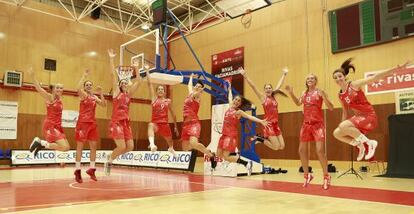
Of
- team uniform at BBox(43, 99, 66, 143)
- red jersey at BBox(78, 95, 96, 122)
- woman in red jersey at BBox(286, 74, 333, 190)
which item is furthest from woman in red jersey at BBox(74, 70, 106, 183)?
woman in red jersey at BBox(286, 74, 333, 190)

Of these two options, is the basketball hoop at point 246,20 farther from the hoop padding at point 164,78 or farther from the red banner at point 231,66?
the hoop padding at point 164,78

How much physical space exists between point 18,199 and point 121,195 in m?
1.79

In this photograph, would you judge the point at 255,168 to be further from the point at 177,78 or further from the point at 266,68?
the point at 266,68

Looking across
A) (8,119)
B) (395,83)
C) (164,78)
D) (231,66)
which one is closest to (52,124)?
(164,78)

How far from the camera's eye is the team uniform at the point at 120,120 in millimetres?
7898

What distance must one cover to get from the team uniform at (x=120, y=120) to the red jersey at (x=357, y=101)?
4.46m

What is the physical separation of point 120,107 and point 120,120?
0.96 feet

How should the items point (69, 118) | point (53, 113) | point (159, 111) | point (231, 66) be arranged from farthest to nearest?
1. point (69, 118)
2. point (231, 66)
3. point (159, 111)
4. point (53, 113)

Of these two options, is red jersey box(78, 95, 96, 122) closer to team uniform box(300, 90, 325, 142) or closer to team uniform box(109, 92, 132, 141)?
team uniform box(109, 92, 132, 141)

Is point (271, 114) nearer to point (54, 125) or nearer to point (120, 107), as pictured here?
point (120, 107)

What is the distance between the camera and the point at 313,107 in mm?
7266

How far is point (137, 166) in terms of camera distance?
15375mm

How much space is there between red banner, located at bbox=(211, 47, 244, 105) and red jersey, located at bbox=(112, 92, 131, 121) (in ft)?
34.9

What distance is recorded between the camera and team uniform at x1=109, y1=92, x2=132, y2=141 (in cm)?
790
